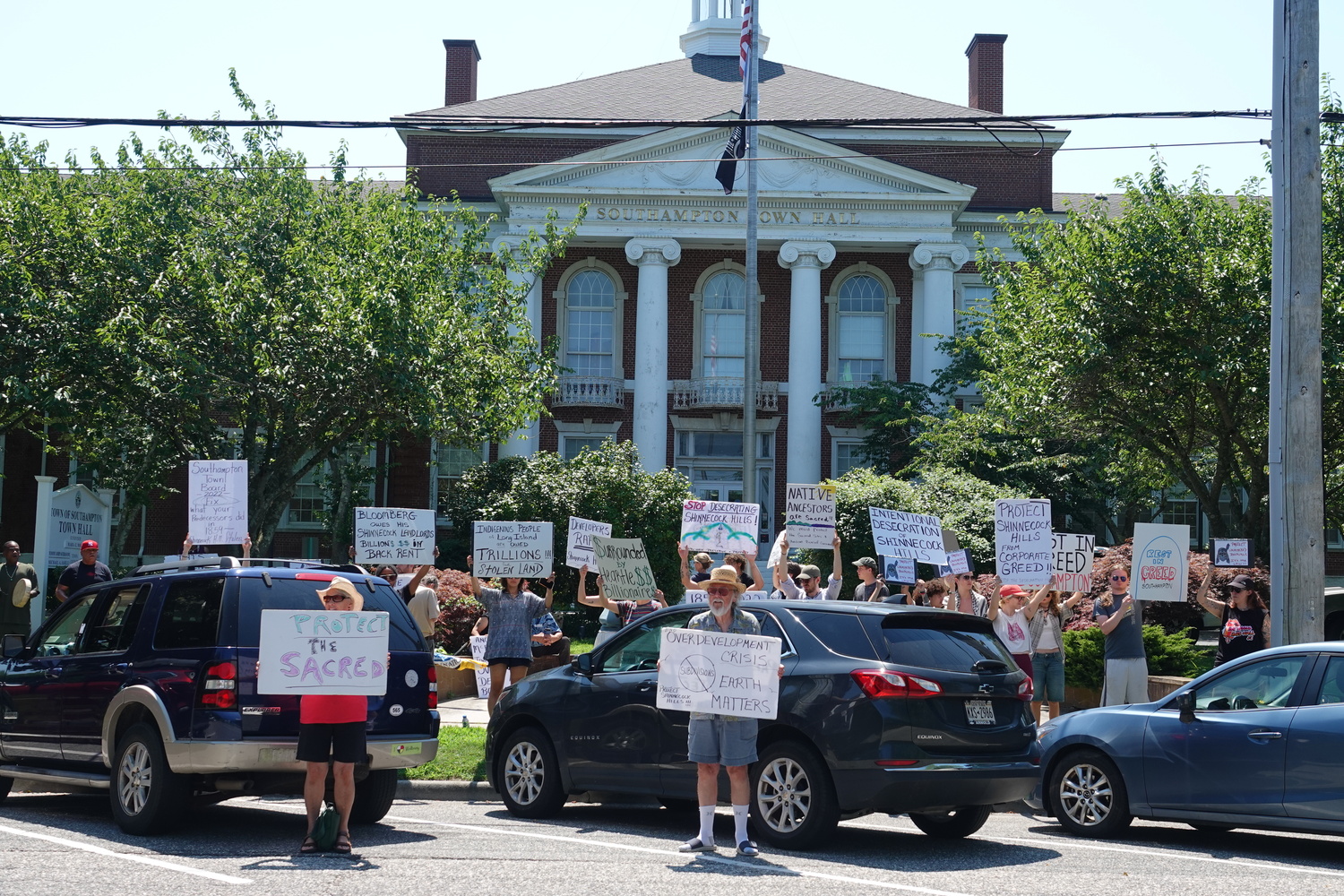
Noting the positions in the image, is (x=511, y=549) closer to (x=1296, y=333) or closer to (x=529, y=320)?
(x=1296, y=333)

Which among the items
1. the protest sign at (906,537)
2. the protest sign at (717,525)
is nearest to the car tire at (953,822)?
the protest sign at (906,537)

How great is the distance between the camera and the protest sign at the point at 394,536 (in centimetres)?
1484

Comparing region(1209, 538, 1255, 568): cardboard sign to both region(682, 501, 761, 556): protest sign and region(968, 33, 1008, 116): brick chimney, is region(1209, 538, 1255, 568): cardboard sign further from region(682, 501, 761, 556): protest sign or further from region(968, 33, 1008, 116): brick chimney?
region(968, 33, 1008, 116): brick chimney

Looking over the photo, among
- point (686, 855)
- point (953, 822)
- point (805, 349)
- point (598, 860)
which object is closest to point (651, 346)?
point (805, 349)

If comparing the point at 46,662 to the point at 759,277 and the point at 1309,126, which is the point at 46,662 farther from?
the point at 759,277

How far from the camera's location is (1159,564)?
1352cm

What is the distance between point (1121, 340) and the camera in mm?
23562

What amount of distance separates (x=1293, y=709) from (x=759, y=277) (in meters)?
30.1

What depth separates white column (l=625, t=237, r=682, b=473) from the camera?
36.2 m

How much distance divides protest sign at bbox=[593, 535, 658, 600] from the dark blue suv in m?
3.80

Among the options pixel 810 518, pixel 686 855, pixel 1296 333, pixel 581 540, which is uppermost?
pixel 1296 333

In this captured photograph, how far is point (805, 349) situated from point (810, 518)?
21354mm

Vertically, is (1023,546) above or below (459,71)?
below

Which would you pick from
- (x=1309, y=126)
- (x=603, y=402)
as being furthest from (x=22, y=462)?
(x=1309, y=126)
